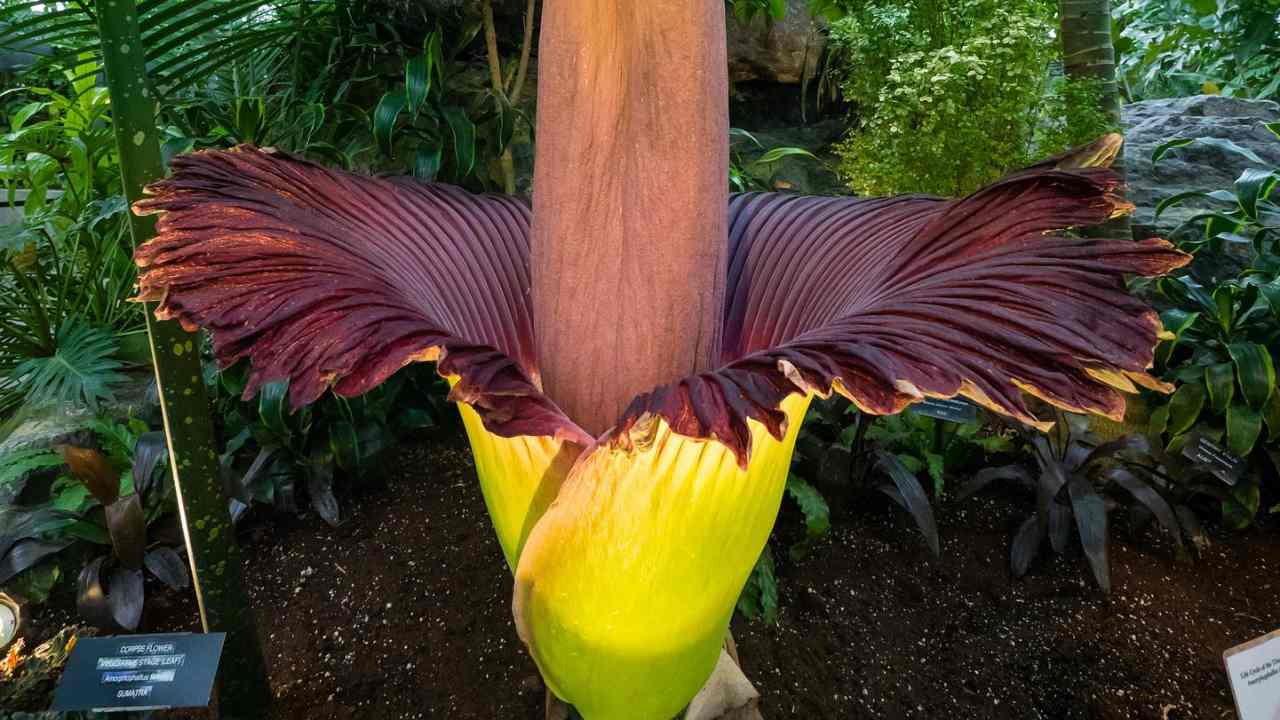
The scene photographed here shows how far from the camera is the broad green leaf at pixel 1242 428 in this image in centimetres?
140

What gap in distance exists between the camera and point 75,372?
1.64 metres

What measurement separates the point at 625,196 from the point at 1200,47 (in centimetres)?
488

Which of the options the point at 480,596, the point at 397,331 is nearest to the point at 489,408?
the point at 397,331

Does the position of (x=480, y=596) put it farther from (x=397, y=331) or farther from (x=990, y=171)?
(x=990, y=171)

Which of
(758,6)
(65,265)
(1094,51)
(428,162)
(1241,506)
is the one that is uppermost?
(758,6)

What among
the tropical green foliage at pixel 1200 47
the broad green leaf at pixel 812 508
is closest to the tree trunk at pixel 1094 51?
the broad green leaf at pixel 812 508

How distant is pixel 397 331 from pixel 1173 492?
1596mm

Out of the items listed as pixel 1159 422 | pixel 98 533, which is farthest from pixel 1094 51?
pixel 98 533

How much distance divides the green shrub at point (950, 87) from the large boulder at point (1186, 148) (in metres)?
0.60

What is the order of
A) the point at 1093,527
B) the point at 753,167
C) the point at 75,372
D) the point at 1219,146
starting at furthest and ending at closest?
the point at 1219,146 → the point at 753,167 → the point at 75,372 → the point at 1093,527

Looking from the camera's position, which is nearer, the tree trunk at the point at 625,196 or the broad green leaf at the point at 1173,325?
the tree trunk at the point at 625,196

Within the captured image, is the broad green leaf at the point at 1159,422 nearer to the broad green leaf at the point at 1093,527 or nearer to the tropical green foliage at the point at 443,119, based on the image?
the broad green leaf at the point at 1093,527

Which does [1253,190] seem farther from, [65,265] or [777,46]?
[65,265]

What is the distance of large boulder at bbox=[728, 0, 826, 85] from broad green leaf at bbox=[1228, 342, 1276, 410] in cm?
166
